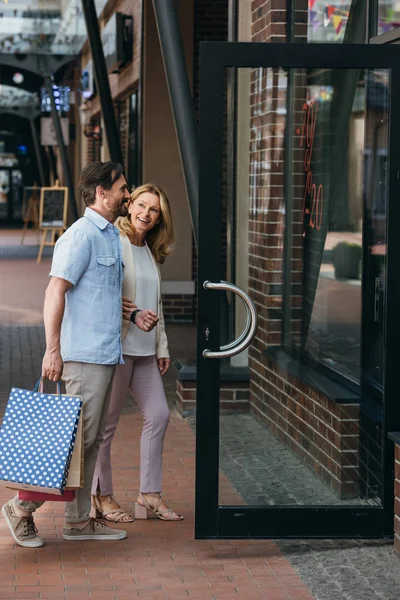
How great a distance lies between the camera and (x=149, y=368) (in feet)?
19.3

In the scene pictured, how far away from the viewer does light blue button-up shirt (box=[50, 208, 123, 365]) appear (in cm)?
535

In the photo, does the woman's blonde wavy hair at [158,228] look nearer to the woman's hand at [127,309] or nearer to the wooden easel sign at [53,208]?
the woman's hand at [127,309]

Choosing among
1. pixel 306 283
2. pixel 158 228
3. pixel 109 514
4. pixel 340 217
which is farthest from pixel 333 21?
pixel 109 514

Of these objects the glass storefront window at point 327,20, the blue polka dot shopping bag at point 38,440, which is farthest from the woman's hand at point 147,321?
the glass storefront window at point 327,20

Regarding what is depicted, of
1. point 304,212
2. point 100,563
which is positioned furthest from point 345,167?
point 100,563

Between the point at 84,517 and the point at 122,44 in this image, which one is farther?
the point at 122,44

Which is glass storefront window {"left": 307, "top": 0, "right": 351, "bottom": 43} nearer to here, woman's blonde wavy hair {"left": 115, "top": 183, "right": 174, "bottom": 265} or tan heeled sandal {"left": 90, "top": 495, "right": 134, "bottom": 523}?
woman's blonde wavy hair {"left": 115, "top": 183, "right": 174, "bottom": 265}

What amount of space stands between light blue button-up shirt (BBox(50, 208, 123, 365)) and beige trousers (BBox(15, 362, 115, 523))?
5 centimetres

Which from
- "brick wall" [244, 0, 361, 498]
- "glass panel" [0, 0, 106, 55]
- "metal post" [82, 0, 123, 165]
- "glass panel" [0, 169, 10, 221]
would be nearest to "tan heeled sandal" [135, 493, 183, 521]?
"brick wall" [244, 0, 361, 498]

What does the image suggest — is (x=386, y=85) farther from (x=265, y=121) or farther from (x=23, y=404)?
(x=23, y=404)

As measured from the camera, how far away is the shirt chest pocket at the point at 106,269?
17.7ft

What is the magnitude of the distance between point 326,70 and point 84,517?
245 centimetres

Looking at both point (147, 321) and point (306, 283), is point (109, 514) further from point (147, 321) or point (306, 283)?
point (306, 283)

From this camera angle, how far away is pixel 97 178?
5469 millimetres
